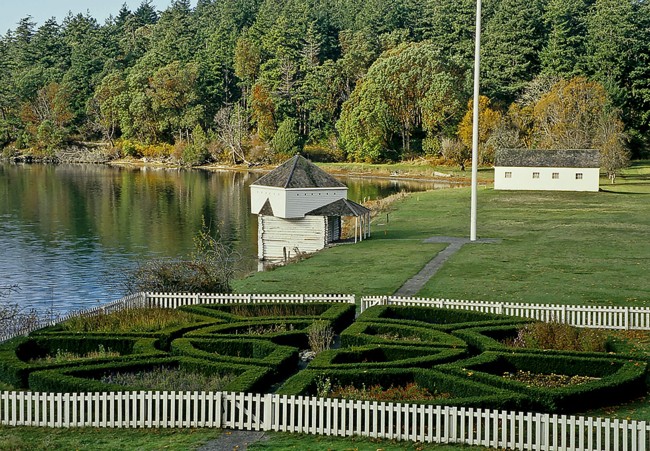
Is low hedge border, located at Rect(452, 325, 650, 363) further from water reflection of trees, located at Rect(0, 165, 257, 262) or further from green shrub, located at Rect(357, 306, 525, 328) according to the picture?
water reflection of trees, located at Rect(0, 165, 257, 262)

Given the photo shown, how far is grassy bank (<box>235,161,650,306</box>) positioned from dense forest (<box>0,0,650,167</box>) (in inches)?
1402

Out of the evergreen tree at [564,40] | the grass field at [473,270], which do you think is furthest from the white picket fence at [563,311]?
the evergreen tree at [564,40]

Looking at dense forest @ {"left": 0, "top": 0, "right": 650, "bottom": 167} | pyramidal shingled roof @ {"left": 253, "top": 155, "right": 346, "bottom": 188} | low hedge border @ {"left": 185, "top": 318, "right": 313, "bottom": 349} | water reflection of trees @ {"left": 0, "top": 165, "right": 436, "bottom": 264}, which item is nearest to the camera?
low hedge border @ {"left": 185, "top": 318, "right": 313, "bottom": 349}

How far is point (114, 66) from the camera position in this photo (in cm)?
17725

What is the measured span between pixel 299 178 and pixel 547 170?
4798 cm

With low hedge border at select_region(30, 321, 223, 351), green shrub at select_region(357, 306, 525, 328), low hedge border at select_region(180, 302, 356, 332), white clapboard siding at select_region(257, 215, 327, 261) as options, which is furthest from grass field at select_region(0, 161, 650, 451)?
low hedge border at select_region(30, 321, 223, 351)

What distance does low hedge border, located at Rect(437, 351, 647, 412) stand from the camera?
62.2ft

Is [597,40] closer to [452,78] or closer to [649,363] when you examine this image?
[452,78]

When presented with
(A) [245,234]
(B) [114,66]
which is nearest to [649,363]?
(A) [245,234]

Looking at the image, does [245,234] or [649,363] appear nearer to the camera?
[649,363]

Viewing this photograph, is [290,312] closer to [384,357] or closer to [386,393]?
[384,357]

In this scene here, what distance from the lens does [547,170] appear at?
308 feet

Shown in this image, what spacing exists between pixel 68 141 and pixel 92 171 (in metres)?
33.2

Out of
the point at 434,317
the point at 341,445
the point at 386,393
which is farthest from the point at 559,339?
the point at 341,445
